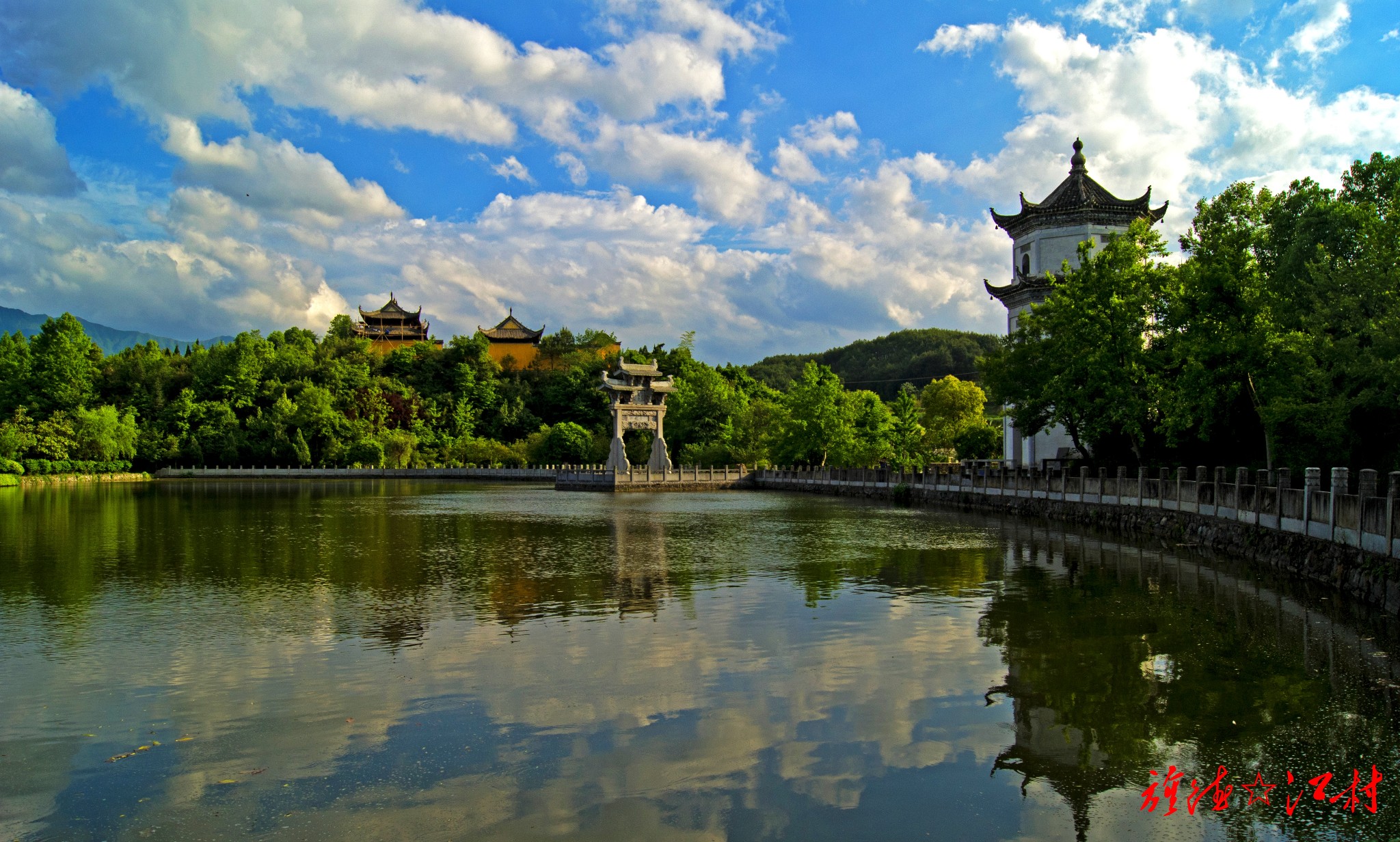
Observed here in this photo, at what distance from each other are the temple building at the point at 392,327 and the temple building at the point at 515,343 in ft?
24.7

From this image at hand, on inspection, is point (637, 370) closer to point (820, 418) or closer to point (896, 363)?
point (820, 418)

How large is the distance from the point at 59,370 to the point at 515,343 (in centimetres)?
4377

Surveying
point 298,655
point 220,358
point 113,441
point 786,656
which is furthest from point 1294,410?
point 220,358

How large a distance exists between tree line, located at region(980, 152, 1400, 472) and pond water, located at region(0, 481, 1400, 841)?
7159 millimetres

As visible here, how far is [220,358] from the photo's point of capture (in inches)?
3433

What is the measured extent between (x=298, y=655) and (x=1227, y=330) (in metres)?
23.9

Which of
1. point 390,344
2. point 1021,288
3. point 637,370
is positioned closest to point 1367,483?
point 1021,288

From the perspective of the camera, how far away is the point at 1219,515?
2036 centimetres

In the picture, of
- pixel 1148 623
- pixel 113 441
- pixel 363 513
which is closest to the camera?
pixel 1148 623

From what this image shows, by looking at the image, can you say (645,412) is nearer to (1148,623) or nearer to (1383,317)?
(1383,317)

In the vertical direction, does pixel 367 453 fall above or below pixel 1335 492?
below

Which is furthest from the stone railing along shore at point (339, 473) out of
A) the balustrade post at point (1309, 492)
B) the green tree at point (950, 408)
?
the balustrade post at point (1309, 492)

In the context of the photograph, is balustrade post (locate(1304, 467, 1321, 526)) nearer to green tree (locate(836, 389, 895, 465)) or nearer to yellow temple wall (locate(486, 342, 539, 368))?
green tree (locate(836, 389, 895, 465))

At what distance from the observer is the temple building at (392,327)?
10950cm
